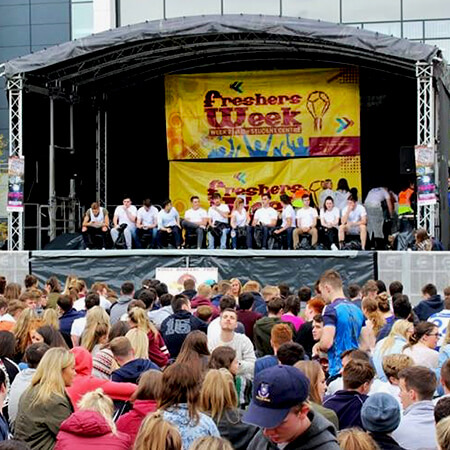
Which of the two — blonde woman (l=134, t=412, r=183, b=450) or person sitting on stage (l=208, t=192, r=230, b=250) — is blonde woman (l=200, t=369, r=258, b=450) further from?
person sitting on stage (l=208, t=192, r=230, b=250)

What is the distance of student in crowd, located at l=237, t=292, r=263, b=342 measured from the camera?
9836 mm

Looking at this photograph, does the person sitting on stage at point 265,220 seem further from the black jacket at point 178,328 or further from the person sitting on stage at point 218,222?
the black jacket at point 178,328

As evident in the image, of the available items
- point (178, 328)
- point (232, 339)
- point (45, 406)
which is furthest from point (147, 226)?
point (45, 406)

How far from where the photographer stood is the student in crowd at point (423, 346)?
7320 mm

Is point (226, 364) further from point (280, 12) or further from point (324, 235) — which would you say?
point (280, 12)

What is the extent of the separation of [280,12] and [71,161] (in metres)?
7.54

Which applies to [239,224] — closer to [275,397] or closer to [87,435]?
[87,435]

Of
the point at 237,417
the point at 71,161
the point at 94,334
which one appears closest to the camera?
the point at 237,417

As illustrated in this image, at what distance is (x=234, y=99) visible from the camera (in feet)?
82.3

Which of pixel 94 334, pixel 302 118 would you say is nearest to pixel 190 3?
pixel 302 118

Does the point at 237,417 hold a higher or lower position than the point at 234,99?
lower

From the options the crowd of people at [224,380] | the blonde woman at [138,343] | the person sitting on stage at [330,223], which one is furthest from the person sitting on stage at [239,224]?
the blonde woman at [138,343]

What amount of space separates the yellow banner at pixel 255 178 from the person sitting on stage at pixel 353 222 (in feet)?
11.1

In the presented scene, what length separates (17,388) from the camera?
6512 millimetres
